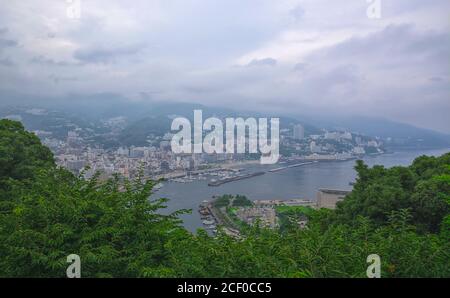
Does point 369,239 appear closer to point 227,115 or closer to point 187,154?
point 227,115

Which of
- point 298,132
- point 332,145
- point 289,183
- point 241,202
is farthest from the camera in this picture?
point 332,145

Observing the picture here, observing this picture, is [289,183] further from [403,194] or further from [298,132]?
[403,194]

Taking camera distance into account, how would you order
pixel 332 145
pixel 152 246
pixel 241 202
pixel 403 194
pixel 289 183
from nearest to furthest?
pixel 152 246 < pixel 403 194 < pixel 241 202 < pixel 289 183 < pixel 332 145

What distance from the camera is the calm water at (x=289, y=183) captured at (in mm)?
8961

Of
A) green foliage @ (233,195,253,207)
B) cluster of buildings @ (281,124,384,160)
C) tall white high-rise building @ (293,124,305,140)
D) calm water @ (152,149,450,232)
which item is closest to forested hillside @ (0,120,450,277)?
calm water @ (152,149,450,232)

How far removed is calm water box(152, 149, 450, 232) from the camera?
353 inches

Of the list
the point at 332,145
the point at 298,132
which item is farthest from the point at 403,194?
the point at 332,145

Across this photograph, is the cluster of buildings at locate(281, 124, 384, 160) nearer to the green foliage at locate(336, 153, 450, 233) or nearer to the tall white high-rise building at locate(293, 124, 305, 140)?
the tall white high-rise building at locate(293, 124, 305, 140)

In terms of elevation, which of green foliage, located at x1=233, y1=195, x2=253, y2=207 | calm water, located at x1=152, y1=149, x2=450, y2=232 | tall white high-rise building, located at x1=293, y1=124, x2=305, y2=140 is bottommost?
green foliage, located at x1=233, y1=195, x2=253, y2=207

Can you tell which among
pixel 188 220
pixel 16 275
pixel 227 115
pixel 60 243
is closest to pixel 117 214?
pixel 60 243

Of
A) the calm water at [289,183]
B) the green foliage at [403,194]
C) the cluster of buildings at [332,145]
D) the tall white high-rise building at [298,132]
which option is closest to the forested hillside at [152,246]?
the green foliage at [403,194]

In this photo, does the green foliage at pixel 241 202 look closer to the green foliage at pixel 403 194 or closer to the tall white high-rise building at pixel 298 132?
the green foliage at pixel 403 194

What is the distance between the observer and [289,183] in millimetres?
10586

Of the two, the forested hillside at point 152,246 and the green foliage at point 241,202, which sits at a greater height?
the forested hillside at point 152,246
